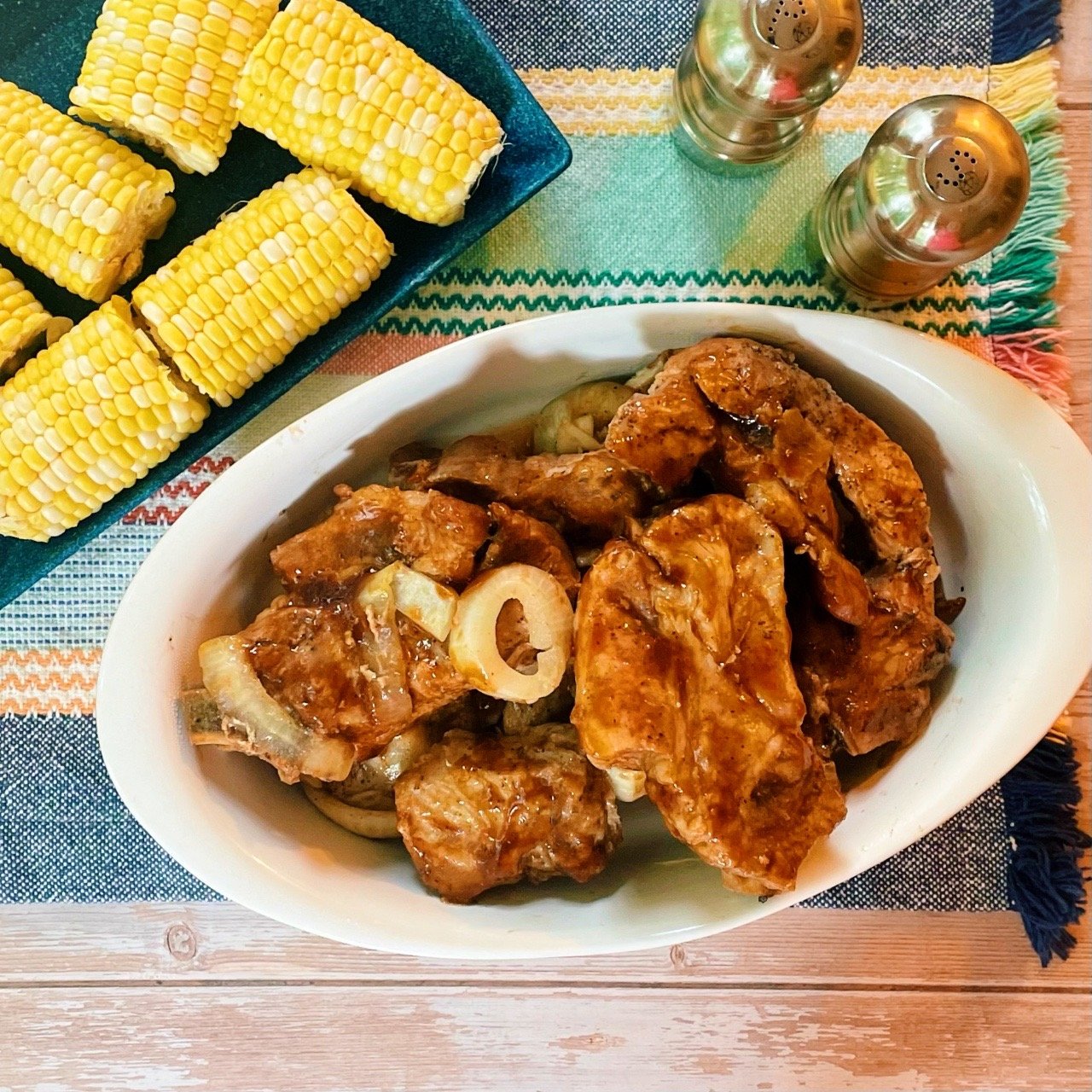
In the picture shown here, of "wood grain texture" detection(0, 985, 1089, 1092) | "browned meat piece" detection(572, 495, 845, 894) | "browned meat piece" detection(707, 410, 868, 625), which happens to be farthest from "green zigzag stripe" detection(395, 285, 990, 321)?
"wood grain texture" detection(0, 985, 1089, 1092)

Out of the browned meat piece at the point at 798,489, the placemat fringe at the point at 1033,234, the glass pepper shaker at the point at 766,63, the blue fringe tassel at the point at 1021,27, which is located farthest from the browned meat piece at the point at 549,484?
the blue fringe tassel at the point at 1021,27

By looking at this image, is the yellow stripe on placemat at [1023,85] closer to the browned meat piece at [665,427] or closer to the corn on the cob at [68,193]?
the browned meat piece at [665,427]

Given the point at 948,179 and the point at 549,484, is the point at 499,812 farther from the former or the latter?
the point at 948,179

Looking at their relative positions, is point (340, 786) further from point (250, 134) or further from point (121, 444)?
point (250, 134)

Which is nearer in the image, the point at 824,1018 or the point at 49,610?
the point at 49,610

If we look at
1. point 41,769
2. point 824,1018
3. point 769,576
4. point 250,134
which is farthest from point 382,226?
point 824,1018

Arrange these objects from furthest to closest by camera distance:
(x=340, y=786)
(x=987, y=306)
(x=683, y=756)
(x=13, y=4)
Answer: (x=987, y=306)
(x=13, y=4)
(x=340, y=786)
(x=683, y=756)

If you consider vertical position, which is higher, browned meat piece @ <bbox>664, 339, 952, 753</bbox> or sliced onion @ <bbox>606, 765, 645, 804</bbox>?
browned meat piece @ <bbox>664, 339, 952, 753</bbox>

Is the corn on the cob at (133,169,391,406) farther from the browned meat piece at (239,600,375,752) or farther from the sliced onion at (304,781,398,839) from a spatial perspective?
the sliced onion at (304,781,398,839)
